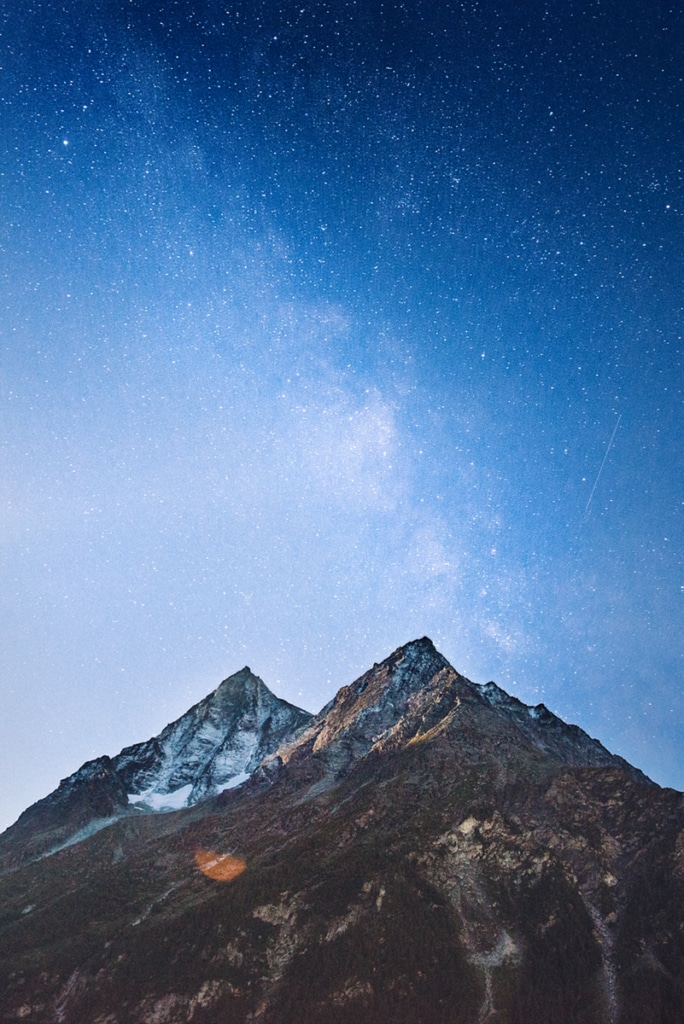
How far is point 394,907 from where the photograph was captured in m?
113

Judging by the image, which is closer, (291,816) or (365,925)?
(365,925)

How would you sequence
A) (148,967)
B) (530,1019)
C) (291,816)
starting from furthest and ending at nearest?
(291,816) < (148,967) < (530,1019)

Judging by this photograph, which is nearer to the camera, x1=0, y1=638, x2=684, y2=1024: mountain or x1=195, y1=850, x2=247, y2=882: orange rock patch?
x1=0, y1=638, x2=684, y2=1024: mountain

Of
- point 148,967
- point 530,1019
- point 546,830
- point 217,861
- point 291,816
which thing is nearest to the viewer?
point 530,1019

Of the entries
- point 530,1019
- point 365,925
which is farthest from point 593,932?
point 365,925

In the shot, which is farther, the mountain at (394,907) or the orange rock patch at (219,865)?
the orange rock patch at (219,865)

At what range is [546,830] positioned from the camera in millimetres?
128750

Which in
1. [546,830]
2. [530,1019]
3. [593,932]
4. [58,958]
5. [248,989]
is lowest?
[58,958]

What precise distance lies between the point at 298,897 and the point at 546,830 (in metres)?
56.6

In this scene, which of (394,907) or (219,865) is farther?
(219,865)

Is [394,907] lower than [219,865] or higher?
higher

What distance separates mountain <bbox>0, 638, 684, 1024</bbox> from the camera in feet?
309

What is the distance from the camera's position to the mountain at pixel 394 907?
94250mm

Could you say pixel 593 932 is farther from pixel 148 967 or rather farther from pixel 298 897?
pixel 148 967
